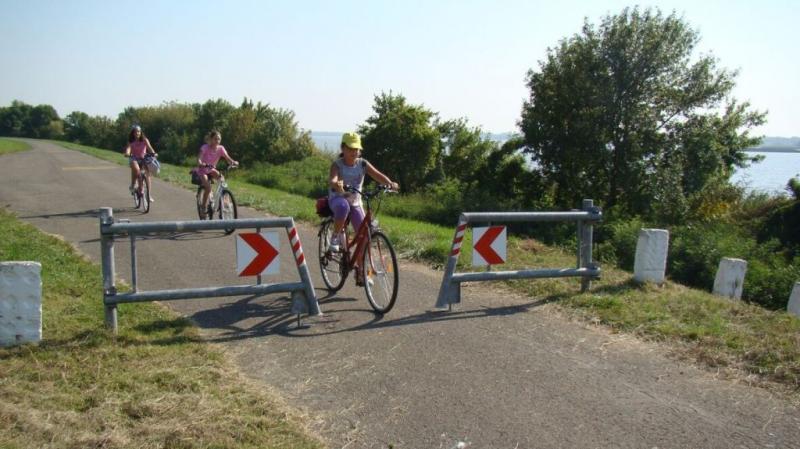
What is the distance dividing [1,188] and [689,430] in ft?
63.1

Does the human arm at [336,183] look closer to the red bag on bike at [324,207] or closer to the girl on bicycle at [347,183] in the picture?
the girl on bicycle at [347,183]

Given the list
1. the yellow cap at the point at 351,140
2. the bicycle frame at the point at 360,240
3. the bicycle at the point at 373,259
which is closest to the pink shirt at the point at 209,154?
the yellow cap at the point at 351,140

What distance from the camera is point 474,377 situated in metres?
5.10

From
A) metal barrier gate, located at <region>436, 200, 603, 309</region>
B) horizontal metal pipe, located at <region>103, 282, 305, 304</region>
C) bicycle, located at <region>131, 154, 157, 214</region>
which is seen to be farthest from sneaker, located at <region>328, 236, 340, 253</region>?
bicycle, located at <region>131, 154, 157, 214</region>

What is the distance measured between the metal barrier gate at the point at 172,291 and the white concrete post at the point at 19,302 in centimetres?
58

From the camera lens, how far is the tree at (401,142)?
2911 cm

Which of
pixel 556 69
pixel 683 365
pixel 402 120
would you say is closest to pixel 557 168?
pixel 556 69

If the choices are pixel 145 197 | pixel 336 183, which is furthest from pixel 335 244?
pixel 145 197

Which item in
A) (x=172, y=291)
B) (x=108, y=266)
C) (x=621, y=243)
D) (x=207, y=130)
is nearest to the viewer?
(x=108, y=266)

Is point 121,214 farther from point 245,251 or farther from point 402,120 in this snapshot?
point 402,120

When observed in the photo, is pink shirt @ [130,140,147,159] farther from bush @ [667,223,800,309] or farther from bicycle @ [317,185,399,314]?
bush @ [667,223,800,309]

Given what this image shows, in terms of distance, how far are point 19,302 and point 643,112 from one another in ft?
69.5

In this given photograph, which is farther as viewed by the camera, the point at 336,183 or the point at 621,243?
the point at 621,243

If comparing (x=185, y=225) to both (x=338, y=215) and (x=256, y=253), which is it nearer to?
(x=256, y=253)
